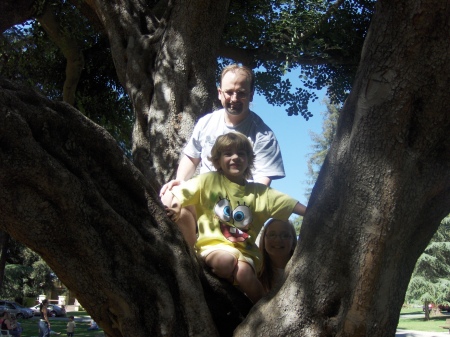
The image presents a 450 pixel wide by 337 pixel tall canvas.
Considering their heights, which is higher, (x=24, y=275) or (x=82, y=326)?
(x=24, y=275)

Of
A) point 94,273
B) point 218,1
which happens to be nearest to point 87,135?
point 94,273

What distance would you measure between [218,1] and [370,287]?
12.2 feet

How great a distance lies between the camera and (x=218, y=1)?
18.7 ft

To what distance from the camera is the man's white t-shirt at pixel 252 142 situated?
4113mm

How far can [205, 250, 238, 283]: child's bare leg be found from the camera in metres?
3.37

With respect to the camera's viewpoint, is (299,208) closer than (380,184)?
No

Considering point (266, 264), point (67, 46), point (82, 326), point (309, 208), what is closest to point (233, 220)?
point (266, 264)

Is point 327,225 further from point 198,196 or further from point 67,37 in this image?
point 67,37

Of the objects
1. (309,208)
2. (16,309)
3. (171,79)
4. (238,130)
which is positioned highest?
(171,79)

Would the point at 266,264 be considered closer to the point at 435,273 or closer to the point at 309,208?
the point at 309,208

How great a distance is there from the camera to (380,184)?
282cm

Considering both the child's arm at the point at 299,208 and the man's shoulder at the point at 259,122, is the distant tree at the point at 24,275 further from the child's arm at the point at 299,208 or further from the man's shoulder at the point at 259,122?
the child's arm at the point at 299,208

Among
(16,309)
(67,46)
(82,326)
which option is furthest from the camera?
(16,309)

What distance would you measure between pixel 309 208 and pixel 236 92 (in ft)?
4.31
